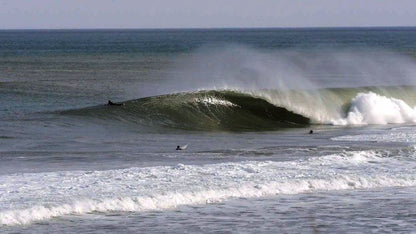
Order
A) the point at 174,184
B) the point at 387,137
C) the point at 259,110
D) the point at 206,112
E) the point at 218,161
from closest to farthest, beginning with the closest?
the point at 174,184 < the point at 218,161 < the point at 387,137 < the point at 206,112 < the point at 259,110

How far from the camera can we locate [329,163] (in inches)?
766

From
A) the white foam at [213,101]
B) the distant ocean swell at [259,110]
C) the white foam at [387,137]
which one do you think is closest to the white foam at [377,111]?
the distant ocean swell at [259,110]

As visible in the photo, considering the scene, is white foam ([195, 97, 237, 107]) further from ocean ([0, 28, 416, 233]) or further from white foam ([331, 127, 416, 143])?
white foam ([331, 127, 416, 143])

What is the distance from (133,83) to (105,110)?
2357 cm

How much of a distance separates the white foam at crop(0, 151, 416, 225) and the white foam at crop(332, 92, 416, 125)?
42.9 feet

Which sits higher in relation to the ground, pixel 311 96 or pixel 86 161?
pixel 311 96

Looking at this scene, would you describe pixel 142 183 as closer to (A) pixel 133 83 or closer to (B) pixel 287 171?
(B) pixel 287 171

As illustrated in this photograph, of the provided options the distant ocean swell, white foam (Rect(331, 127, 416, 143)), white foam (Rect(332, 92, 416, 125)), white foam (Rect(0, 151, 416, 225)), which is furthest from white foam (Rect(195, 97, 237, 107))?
white foam (Rect(0, 151, 416, 225))

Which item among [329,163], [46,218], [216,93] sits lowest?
[46,218]

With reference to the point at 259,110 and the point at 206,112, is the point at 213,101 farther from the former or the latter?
the point at 259,110

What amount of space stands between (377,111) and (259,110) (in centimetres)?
432

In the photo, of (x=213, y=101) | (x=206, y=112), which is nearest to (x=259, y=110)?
(x=213, y=101)

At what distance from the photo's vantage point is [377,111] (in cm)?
3366

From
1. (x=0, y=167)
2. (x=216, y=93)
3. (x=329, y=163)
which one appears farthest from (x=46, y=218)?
(x=216, y=93)
